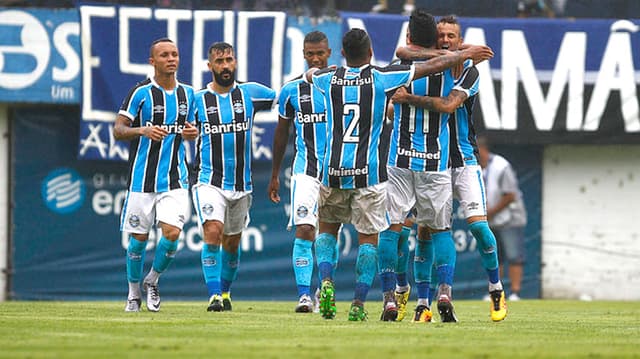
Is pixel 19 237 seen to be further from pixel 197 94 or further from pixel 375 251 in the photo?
pixel 375 251

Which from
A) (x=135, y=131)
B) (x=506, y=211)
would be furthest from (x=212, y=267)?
(x=506, y=211)

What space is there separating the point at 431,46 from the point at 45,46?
34.0 ft

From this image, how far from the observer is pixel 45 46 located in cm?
2055

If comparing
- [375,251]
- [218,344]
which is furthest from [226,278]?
[218,344]

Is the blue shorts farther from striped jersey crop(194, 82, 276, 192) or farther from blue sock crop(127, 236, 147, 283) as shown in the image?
blue sock crop(127, 236, 147, 283)

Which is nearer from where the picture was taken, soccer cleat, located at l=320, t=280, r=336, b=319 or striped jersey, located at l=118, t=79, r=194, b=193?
A: soccer cleat, located at l=320, t=280, r=336, b=319

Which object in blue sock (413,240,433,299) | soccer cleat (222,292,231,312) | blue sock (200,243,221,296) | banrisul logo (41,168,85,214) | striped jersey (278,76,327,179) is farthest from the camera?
banrisul logo (41,168,85,214)

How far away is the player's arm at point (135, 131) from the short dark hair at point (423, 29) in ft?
8.59

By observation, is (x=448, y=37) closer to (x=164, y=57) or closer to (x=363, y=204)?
(x=363, y=204)

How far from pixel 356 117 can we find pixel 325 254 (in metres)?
1.18

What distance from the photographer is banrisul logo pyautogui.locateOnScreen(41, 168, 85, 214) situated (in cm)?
2119

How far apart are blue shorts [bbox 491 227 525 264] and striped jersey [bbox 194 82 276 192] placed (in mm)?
8356

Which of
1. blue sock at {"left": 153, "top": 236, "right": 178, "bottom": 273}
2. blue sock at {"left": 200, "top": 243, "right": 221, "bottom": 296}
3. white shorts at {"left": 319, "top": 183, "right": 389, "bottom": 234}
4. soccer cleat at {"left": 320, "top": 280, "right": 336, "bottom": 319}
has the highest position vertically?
white shorts at {"left": 319, "top": 183, "right": 389, "bottom": 234}

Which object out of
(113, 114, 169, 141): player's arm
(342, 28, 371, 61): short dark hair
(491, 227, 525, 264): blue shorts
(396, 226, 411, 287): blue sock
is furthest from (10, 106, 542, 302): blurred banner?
(342, 28, 371, 61): short dark hair
